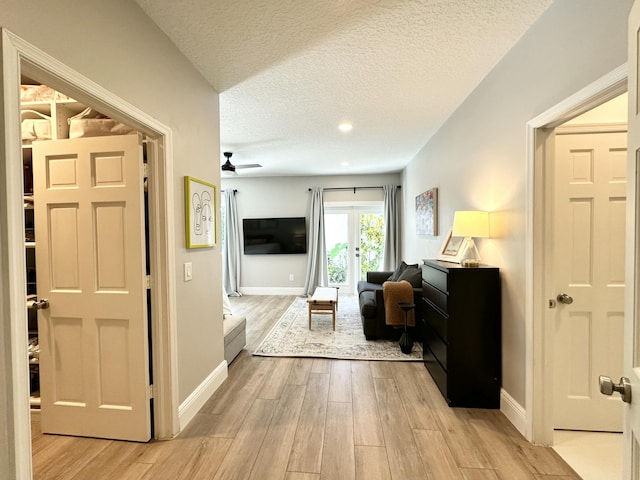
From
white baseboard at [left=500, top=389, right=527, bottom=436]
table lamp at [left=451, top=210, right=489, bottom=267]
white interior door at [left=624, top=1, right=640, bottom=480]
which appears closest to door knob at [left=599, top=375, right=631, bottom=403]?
white interior door at [left=624, top=1, right=640, bottom=480]

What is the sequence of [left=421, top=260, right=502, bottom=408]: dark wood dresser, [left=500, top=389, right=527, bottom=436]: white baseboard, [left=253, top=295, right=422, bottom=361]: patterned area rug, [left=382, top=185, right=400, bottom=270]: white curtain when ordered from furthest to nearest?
[left=382, top=185, right=400, bottom=270]: white curtain, [left=253, top=295, right=422, bottom=361]: patterned area rug, [left=421, top=260, right=502, bottom=408]: dark wood dresser, [left=500, top=389, right=527, bottom=436]: white baseboard

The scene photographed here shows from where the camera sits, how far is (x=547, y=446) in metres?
1.78

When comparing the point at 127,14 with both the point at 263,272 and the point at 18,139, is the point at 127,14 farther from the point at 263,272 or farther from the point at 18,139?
the point at 263,272

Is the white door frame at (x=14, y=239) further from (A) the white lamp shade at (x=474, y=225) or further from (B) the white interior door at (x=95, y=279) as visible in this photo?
(A) the white lamp shade at (x=474, y=225)

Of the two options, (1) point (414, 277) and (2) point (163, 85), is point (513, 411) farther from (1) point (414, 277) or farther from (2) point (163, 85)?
(2) point (163, 85)

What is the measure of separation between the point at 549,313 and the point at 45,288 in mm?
3239

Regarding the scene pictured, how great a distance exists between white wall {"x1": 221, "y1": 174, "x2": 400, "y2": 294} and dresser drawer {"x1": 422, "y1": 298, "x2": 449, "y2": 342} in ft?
13.0

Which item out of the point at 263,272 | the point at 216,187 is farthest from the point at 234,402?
the point at 263,272

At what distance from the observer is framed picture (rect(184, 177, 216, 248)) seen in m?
2.06

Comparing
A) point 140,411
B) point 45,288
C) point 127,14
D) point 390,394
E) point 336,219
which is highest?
point 127,14

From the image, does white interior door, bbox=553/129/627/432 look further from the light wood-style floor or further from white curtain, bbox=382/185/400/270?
white curtain, bbox=382/185/400/270

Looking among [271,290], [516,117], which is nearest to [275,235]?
[271,290]

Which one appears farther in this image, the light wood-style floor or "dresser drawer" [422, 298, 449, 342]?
"dresser drawer" [422, 298, 449, 342]

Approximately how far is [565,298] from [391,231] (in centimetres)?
435
